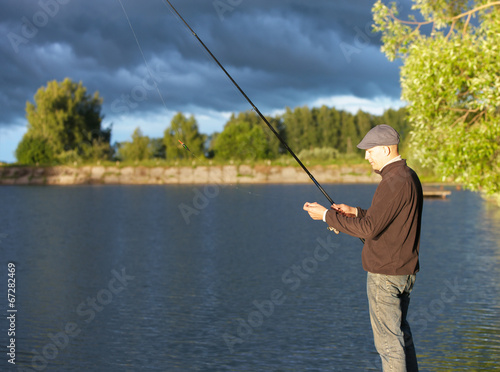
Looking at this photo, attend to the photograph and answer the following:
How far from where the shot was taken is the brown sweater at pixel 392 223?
19.1 feet

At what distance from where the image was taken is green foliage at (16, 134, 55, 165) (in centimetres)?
10594

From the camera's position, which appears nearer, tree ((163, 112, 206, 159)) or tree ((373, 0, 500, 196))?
tree ((373, 0, 500, 196))

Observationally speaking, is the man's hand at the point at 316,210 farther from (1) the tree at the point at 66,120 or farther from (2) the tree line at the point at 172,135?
(1) the tree at the point at 66,120

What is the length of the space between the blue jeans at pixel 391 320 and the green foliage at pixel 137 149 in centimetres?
11384

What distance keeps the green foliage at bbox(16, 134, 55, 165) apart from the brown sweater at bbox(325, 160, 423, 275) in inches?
4166

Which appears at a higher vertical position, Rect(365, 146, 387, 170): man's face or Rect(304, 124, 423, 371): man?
Rect(365, 146, 387, 170): man's face

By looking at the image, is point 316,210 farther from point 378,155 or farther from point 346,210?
point 378,155

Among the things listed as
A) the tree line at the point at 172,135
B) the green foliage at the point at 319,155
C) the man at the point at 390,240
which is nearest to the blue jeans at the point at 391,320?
the man at the point at 390,240

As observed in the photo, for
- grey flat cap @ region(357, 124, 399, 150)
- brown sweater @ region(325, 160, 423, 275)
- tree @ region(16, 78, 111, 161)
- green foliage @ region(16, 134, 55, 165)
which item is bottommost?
brown sweater @ region(325, 160, 423, 275)

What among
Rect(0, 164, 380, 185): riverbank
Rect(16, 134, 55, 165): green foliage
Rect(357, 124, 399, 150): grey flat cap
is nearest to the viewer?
Rect(357, 124, 399, 150): grey flat cap

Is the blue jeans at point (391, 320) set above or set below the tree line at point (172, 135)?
below

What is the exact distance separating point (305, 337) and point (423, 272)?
761cm

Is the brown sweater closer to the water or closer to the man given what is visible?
the man

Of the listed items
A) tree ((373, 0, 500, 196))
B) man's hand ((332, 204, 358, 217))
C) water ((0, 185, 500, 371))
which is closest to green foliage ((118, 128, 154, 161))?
water ((0, 185, 500, 371))
